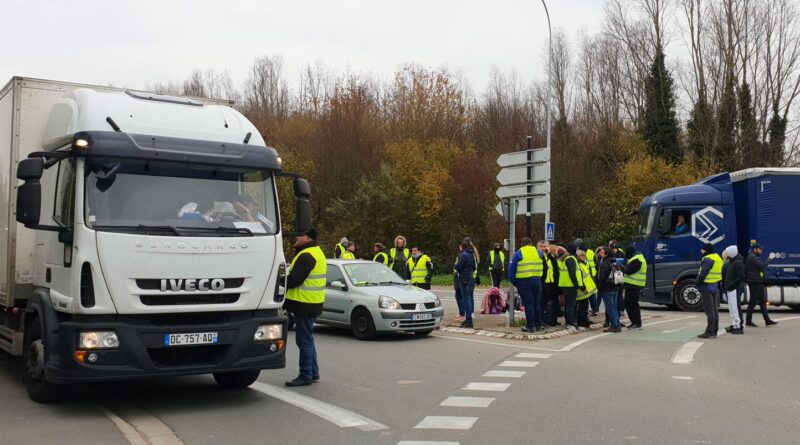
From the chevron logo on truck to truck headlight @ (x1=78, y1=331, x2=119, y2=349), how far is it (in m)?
17.5

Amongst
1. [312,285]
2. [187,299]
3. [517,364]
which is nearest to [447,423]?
[312,285]

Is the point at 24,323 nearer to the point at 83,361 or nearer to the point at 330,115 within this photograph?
the point at 83,361

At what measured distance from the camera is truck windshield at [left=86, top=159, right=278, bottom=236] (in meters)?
7.15

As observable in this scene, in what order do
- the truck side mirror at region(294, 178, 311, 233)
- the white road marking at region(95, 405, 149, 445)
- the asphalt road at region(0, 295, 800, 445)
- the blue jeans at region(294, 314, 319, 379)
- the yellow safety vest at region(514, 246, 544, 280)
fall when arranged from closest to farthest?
the white road marking at region(95, 405, 149, 445)
the asphalt road at region(0, 295, 800, 445)
the truck side mirror at region(294, 178, 311, 233)
the blue jeans at region(294, 314, 319, 379)
the yellow safety vest at region(514, 246, 544, 280)

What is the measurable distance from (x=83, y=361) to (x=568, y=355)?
7.59 m

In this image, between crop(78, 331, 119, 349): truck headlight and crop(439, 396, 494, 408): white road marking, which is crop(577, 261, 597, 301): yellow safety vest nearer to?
crop(439, 396, 494, 408): white road marking

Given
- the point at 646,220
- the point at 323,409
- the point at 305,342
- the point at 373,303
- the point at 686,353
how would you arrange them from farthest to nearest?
the point at 646,220, the point at 373,303, the point at 686,353, the point at 305,342, the point at 323,409

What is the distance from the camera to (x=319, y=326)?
1623 cm

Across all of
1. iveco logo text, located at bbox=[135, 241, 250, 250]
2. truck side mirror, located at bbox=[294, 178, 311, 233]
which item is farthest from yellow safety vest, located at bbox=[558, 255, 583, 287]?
iveco logo text, located at bbox=[135, 241, 250, 250]

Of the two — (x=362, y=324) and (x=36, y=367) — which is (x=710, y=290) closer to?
(x=362, y=324)

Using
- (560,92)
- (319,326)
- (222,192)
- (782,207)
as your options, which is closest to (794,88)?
(560,92)

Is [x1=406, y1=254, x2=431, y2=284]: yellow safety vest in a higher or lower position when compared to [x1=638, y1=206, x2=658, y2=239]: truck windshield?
lower

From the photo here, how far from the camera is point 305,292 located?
8891 millimetres

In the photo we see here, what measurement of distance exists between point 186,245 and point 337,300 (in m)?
7.42
